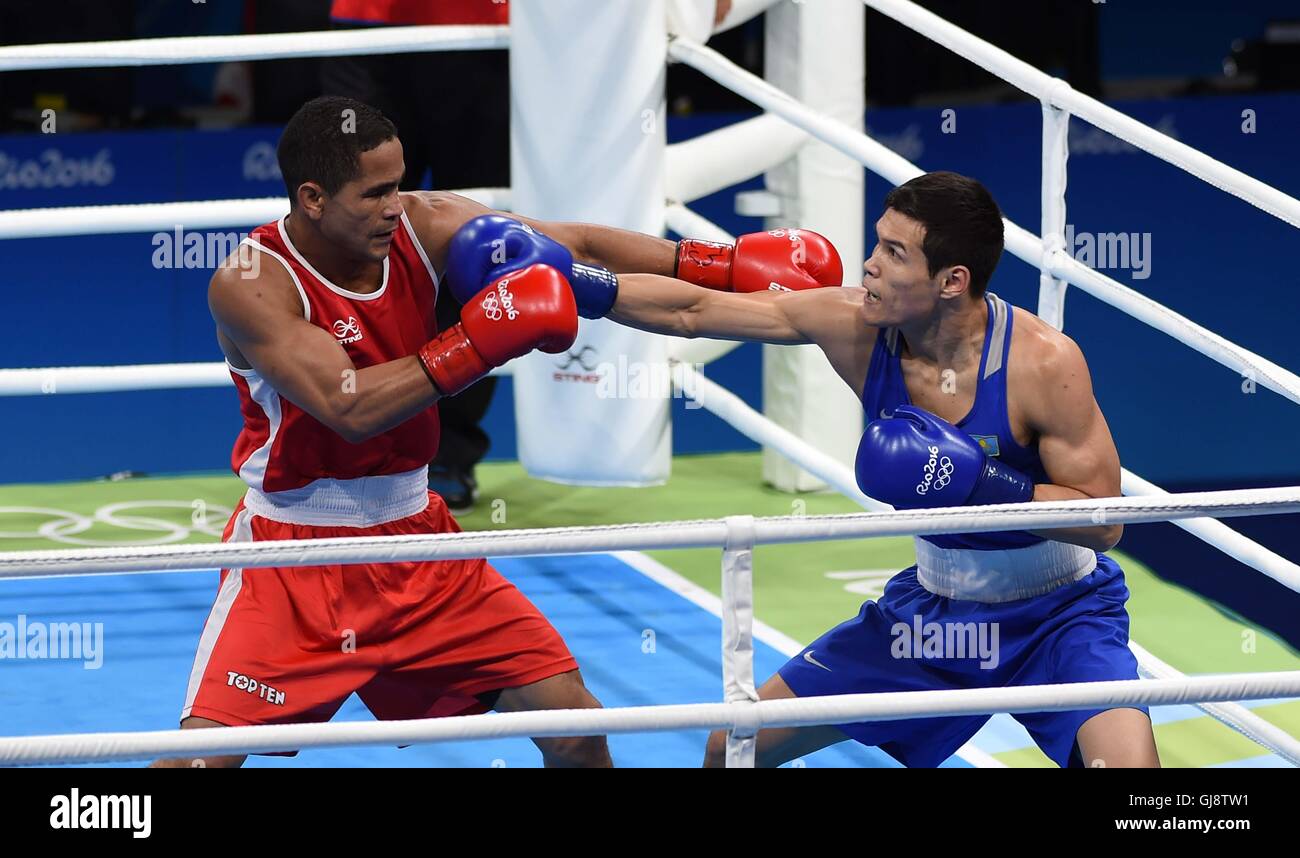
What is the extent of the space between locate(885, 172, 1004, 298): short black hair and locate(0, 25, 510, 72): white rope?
185cm

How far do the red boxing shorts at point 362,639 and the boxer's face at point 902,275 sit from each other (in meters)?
0.73

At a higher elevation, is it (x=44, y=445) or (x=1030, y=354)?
(x=1030, y=354)

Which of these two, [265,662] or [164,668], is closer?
[265,662]

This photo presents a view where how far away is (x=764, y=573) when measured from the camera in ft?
14.9

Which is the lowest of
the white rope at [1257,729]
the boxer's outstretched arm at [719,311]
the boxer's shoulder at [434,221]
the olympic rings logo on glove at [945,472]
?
the white rope at [1257,729]

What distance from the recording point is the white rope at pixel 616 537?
7.07 feet

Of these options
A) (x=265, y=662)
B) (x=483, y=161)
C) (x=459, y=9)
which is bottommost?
(x=265, y=662)

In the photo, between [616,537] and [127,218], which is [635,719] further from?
[127,218]

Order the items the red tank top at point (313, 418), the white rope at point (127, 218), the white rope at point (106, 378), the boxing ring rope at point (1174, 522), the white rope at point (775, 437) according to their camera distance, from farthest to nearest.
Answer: the white rope at point (106, 378)
the white rope at point (127, 218)
the white rope at point (775, 437)
the boxing ring rope at point (1174, 522)
the red tank top at point (313, 418)

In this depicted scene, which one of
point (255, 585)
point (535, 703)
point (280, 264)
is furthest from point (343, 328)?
point (535, 703)

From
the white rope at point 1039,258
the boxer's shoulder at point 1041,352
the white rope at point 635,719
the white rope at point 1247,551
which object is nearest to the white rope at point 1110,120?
the white rope at point 1039,258

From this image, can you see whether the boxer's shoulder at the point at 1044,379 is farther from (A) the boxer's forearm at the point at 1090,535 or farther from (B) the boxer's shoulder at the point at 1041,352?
(A) the boxer's forearm at the point at 1090,535
